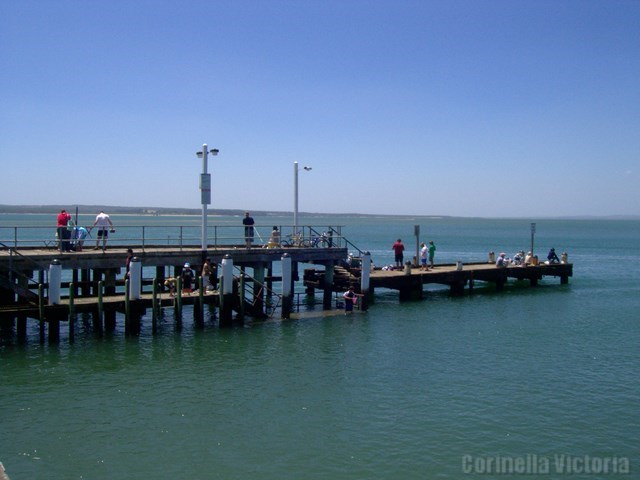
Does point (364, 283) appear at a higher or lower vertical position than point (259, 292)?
higher

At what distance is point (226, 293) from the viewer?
2462 cm

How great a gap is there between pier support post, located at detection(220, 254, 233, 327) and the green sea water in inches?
22.5

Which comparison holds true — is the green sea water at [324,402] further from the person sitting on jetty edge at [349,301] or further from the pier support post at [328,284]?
the pier support post at [328,284]

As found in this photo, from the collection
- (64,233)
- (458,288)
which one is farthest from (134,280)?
(458,288)

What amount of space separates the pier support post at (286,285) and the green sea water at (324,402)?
2.14ft

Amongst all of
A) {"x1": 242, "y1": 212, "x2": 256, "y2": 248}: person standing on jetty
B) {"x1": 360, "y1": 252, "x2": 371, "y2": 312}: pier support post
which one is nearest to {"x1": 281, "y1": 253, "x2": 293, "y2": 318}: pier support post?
{"x1": 242, "y1": 212, "x2": 256, "y2": 248}: person standing on jetty

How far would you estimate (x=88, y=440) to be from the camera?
44.5 ft

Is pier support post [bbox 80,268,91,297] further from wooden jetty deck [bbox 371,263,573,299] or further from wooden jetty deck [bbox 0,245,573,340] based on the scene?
wooden jetty deck [bbox 371,263,573,299]

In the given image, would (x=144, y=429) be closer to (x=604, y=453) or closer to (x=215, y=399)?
(x=215, y=399)

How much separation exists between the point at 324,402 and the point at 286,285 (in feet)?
32.8

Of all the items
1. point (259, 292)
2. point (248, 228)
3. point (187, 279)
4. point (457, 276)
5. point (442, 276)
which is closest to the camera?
point (187, 279)

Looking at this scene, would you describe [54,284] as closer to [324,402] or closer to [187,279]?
[187,279]

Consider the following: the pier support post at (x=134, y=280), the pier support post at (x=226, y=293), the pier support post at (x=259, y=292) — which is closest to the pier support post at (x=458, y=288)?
the pier support post at (x=259, y=292)

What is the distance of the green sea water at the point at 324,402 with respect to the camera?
12875 millimetres
